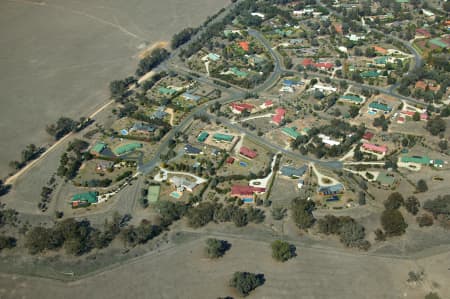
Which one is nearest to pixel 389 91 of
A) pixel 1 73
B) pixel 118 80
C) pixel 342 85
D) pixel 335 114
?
pixel 342 85

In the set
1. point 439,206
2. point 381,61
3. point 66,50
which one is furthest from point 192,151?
point 66,50

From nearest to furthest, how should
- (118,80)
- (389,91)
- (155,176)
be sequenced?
(155,176) → (389,91) → (118,80)

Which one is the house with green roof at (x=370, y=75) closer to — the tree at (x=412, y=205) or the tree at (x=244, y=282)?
the tree at (x=412, y=205)

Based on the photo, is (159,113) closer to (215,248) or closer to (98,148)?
(98,148)

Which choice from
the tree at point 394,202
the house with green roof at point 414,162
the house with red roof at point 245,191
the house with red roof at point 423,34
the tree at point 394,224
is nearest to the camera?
the tree at point 394,224

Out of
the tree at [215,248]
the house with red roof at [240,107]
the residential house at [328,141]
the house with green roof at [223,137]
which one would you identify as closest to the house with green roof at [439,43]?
the residential house at [328,141]

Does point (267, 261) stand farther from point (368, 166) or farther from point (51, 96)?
point (51, 96)

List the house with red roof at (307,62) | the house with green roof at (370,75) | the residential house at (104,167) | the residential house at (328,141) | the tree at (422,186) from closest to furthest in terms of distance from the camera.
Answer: the tree at (422,186)
the residential house at (104,167)
the residential house at (328,141)
the house with green roof at (370,75)
the house with red roof at (307,62)

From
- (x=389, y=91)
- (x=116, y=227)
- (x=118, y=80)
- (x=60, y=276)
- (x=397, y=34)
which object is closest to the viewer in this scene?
(x=60, y=276)
